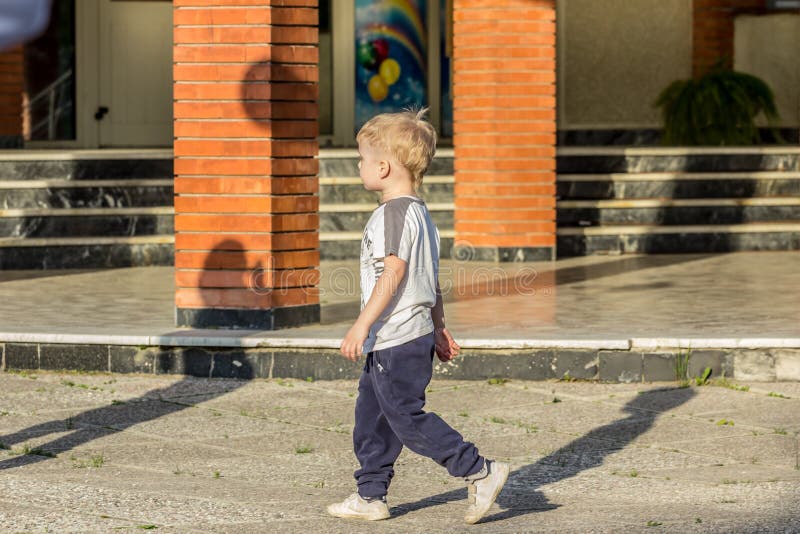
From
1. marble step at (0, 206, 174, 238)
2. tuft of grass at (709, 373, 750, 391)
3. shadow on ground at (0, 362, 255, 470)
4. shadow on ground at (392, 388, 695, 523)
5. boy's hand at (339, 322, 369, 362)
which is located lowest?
shadow on ground at (392, 388, 695, 523)

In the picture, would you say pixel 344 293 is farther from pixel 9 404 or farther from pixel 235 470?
pixel 235 470

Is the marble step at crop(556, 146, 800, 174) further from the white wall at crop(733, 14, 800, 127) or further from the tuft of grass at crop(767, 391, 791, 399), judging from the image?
the tuft of grass at crop(767, 391, 791, 399)

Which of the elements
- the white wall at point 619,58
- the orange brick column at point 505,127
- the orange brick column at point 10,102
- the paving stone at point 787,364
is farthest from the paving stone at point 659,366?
the white wall at point 619,58

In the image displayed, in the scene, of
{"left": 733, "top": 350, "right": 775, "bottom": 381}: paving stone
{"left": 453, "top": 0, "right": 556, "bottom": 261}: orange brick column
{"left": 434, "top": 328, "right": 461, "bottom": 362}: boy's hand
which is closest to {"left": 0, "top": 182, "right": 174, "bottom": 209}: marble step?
{"left": 453, "top": 0, "right": 556, "bottom": 261}: orange brick column

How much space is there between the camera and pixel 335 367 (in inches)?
328

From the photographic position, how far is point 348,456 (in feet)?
21.3

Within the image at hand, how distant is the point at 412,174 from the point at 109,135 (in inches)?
523

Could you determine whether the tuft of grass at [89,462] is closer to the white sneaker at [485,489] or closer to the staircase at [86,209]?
the white sneaker at [485,489]

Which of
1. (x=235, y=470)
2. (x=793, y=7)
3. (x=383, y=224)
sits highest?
(x=793, y=7)

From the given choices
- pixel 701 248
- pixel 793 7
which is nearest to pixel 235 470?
pixel 701 248

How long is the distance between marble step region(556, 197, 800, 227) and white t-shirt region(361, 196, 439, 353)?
906cm

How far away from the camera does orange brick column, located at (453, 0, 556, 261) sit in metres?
12.8

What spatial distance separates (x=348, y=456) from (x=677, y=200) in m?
8.54

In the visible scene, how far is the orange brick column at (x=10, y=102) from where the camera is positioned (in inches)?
650
